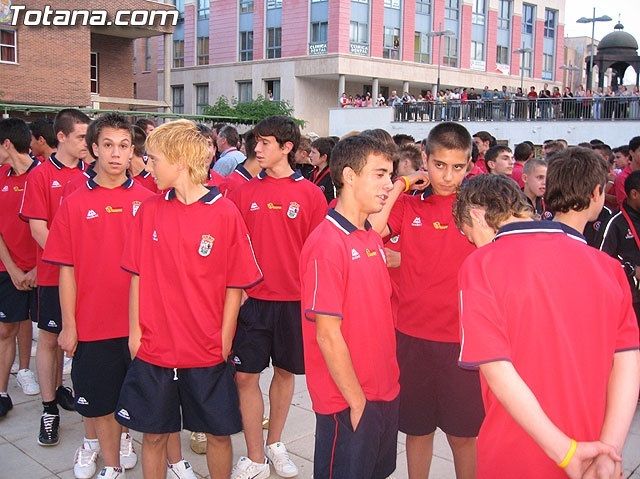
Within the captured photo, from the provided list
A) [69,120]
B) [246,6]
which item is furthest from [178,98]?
[69,120]

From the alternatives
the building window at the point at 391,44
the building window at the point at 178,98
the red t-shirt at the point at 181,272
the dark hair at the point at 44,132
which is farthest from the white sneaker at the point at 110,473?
the building window at the point at 178,98

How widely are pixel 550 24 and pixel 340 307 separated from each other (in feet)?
174

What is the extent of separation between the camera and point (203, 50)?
4541 centimetres

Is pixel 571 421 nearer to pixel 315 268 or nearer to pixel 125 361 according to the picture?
pixel 315 268

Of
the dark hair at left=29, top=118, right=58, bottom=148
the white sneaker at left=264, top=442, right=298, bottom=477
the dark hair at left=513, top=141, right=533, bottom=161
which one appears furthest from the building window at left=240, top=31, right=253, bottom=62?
the white sneaker at left=264, top=442, right=298, bottom=477

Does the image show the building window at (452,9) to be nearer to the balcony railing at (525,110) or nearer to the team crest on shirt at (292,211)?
the balcony railing at (525,110)

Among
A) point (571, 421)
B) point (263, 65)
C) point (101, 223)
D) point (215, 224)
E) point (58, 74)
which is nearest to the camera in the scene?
point (571, 421)

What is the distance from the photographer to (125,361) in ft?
12.9

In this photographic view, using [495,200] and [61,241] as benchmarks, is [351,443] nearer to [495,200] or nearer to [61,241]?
[495,200]

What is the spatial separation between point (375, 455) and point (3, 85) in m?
29.0

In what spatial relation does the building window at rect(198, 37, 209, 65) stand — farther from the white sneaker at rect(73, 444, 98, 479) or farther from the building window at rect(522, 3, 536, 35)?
the white sneaker at rect(73, 444, 98, 479)

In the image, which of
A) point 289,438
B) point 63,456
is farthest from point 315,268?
point 63,456

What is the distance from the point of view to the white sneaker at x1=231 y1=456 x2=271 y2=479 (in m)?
4.05

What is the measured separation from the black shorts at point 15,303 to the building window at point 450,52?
136 feet
